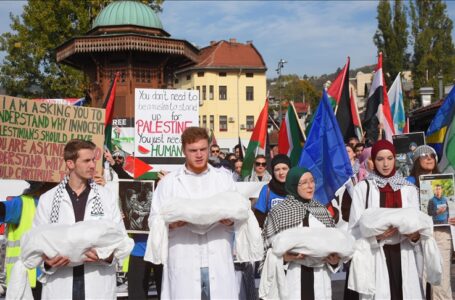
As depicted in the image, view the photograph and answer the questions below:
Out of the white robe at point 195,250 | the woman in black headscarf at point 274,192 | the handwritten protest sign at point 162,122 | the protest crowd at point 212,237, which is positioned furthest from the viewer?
the handwritten protest sign at point 162,122

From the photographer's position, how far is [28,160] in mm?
6820

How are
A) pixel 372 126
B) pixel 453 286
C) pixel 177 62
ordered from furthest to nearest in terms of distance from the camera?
pixel 177 62 → pixel 372 126 → pixel 453 286

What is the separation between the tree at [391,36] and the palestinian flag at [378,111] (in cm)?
3966

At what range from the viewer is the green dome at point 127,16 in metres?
25.2

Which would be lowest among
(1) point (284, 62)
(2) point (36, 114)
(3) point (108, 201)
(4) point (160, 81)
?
(3) point (108, 201)

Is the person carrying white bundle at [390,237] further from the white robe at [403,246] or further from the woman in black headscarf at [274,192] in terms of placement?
the woman in black headscarf at [274,192]

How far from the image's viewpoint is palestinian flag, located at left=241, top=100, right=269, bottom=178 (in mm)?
11727

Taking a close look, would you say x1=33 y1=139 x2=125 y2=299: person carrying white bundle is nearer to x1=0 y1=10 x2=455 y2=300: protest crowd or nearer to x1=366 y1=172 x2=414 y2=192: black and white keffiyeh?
x1=0 y1=10 x2=455 y2=300: protest crowd

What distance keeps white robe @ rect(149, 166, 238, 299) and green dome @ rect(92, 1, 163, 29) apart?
20.3m

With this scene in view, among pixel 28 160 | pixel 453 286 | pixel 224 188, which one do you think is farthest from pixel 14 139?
pixel 453 286

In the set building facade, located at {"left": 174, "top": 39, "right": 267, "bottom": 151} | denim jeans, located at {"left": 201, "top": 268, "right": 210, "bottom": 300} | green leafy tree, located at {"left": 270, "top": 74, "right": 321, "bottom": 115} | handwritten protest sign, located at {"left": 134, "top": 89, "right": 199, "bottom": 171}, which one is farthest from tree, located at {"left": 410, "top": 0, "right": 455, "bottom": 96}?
denim jeans, located at {"left": 201, "top": 268, "right": 210, "bottom": 300}

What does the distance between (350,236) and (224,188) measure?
3.70 feet

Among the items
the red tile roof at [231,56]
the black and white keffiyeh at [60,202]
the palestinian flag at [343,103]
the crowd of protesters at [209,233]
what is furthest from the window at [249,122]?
the black and white keffiyeh at [60,202]

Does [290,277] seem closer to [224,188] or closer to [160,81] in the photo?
[224,188]
